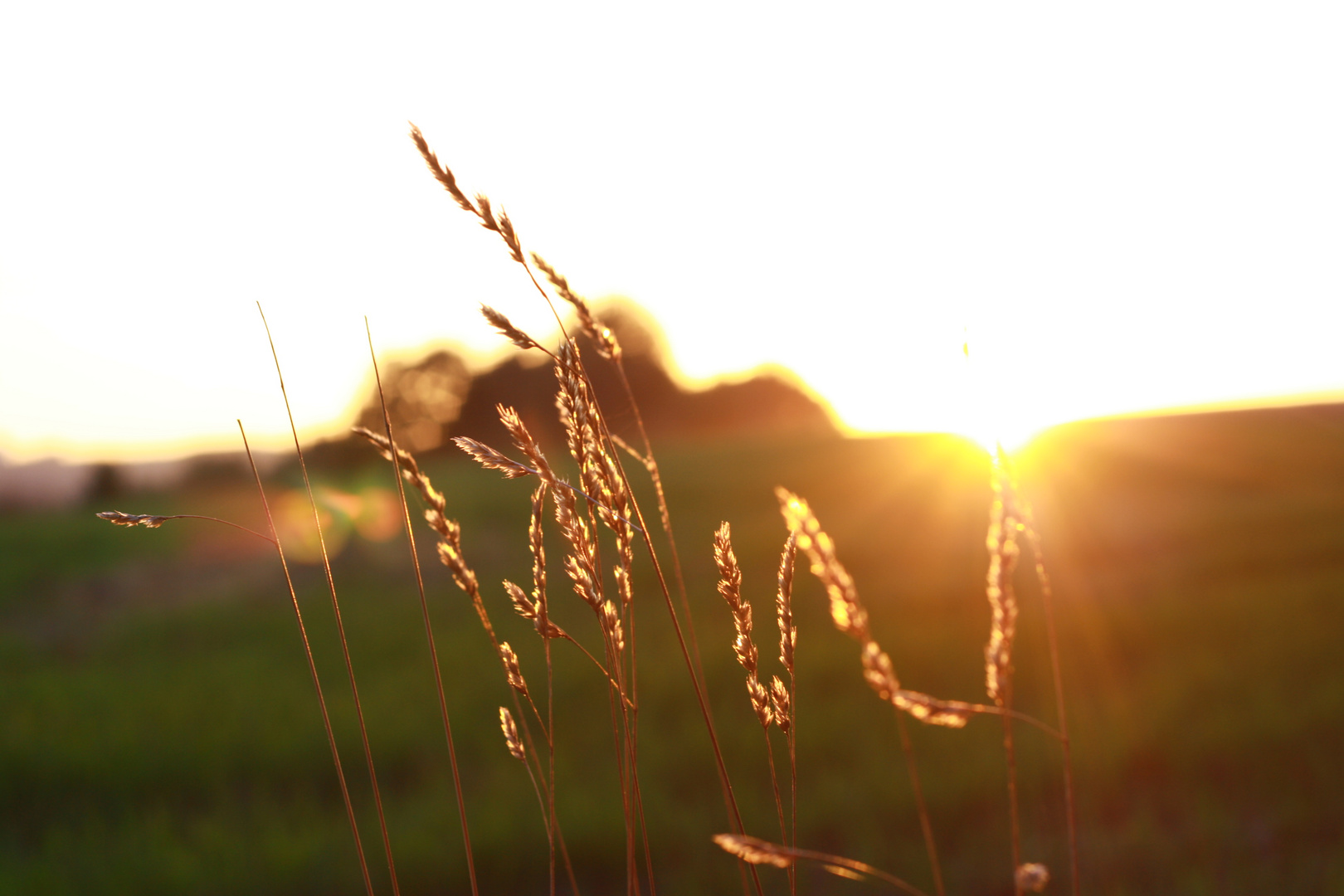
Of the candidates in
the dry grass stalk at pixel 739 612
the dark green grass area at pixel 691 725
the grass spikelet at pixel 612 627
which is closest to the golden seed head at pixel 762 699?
the dry grass stalk at pixel 739 612

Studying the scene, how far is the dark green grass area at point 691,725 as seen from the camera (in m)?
3.99

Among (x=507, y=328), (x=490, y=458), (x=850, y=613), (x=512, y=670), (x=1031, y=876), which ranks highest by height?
(x=507, y=328)

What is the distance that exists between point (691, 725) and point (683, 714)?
27 cm

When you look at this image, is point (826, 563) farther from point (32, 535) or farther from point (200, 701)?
point (32, 535)

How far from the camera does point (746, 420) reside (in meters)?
36.1

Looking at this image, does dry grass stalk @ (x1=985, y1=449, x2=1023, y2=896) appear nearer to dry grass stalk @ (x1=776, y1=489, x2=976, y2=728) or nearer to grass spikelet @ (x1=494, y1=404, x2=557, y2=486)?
dry grass stalk @ (x1=776, y1=489, x2=976, y2=728)

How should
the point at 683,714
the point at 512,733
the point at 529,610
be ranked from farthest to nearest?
the point at 683,714 < the point at 512,733 < the point at 529,610

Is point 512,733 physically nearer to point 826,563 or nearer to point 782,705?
point 782,705

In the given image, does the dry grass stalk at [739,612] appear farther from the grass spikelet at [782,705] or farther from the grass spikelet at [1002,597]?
the grass spikelet at [1002,597]

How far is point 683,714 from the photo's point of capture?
18.4 ft

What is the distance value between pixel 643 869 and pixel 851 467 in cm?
1062

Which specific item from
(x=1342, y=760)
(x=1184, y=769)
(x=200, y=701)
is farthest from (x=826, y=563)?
(x=200, y=701)

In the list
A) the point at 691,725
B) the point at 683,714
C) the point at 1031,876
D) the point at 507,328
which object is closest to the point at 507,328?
the point at 507,328

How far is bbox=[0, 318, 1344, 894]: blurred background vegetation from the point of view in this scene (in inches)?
158
